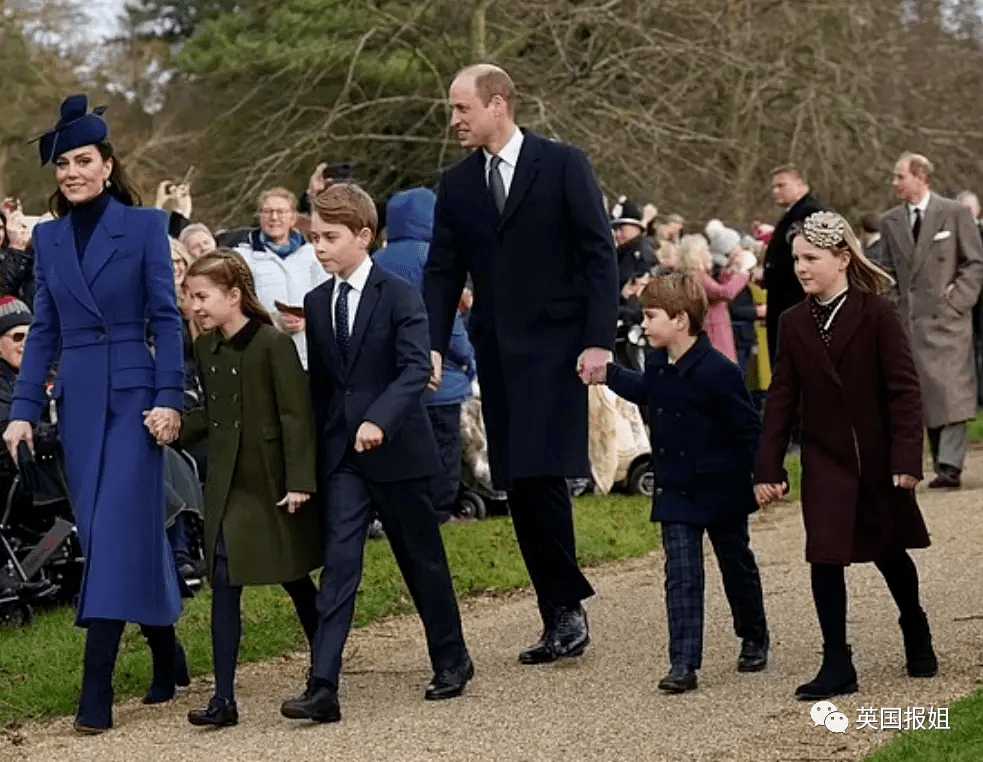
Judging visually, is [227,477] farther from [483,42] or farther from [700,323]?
[483,42]

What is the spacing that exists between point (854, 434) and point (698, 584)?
0.76 metres

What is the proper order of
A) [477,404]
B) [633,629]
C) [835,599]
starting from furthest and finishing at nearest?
[477,404] → [633,629] → [835,599]

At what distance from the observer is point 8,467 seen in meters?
9.95

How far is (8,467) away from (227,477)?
2.59 meters

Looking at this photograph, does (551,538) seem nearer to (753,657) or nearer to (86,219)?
(753,657)

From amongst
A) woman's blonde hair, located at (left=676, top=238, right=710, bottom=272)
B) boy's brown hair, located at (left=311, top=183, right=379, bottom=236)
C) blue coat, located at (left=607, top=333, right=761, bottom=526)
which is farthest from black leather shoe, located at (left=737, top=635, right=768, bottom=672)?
woman's blonde hair, located at (left=676, top=238, right=710, bottom=272)

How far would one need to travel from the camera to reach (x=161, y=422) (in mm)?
7699

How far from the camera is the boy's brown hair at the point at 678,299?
7.99m

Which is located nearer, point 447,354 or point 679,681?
point 679,681

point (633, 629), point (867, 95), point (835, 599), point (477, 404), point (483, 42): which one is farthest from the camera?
point (867, 95)

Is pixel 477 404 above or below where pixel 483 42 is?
below

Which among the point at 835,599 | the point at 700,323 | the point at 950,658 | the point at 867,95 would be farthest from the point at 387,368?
the point at 867,95

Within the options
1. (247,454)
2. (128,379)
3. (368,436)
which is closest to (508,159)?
(368,436)

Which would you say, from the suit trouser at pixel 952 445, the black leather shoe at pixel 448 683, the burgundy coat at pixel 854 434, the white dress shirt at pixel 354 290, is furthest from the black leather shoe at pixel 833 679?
the suit trouser at pixel 952 445
